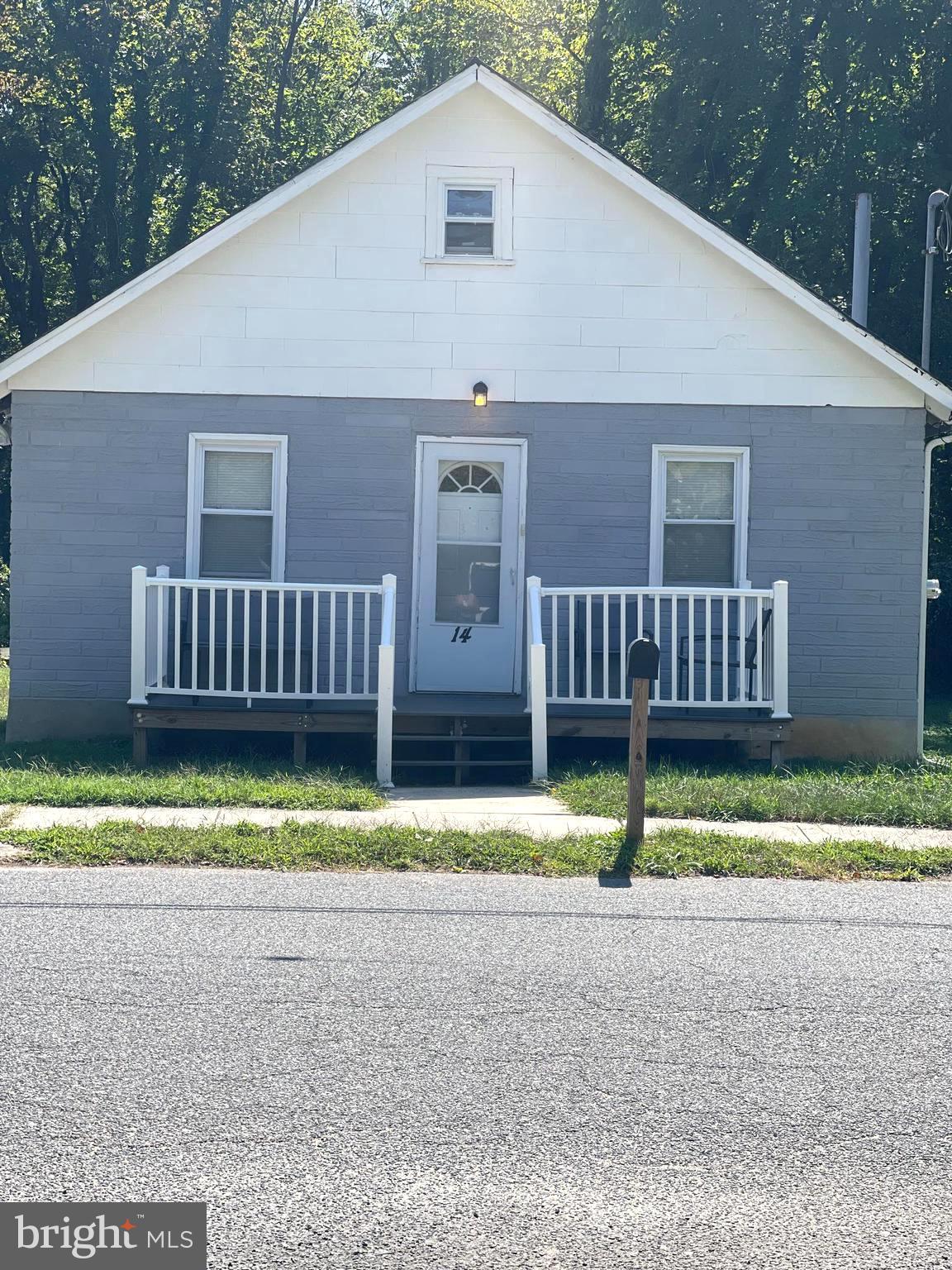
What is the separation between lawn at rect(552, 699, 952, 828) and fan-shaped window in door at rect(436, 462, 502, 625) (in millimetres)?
2151

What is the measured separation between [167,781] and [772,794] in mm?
4336

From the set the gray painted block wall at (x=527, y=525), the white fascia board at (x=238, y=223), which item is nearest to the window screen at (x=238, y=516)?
the gray painted block wall at (x=527, y=525)

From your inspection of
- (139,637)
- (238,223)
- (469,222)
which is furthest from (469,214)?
(139,637)

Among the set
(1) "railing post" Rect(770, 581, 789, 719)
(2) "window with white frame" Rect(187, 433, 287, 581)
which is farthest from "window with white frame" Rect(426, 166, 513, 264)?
(1) "railing post" Rect(770, 581, 789, 719)

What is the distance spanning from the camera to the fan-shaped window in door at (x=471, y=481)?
13.2 meters

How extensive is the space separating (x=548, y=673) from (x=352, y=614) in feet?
6.06

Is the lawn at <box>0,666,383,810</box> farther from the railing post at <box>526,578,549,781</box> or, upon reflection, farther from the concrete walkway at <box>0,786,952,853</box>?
the railing post at <box>526,578,549,781</box>

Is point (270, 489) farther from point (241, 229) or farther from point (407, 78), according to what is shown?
point (407, 78)

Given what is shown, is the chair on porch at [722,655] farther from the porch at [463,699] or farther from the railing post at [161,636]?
the railing post at [161,636]

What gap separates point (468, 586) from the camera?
523 inches

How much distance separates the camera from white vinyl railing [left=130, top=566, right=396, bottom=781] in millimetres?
11570

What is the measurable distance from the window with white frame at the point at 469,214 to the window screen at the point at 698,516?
2559 mm

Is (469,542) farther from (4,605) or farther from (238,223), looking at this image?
(4,605)

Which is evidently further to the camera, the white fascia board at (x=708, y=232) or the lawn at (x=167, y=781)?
the white fascia board at (x=708, y=232)
